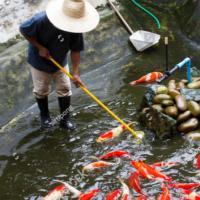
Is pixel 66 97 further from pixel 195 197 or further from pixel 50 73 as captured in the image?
pixel 195 197

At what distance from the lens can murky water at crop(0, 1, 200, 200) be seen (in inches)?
207

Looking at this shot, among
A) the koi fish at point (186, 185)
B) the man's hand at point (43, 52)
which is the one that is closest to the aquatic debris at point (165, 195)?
the koi fish at point (186, 185)

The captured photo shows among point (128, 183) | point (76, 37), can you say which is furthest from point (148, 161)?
point (76, 37)

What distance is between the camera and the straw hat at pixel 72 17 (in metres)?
5.16

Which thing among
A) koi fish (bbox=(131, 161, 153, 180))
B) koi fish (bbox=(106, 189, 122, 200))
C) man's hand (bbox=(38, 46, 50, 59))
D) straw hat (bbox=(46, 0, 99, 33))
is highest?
straw hat (bbox=(46, 0, 99, 33))

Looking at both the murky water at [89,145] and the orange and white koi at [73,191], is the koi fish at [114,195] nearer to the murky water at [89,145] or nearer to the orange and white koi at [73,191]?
the murky water at [89,145]

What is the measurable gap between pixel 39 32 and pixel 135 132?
1.94 m

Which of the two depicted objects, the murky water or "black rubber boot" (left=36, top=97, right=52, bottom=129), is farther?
"black rubber boot" (left=36, top=97, right=52, bottom=129)

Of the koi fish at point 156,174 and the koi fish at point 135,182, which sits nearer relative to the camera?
the koi fish at point 135,182

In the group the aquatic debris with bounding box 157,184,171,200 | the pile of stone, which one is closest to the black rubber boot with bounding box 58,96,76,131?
the pile of stone

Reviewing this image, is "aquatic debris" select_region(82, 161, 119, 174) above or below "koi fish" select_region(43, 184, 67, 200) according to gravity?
below

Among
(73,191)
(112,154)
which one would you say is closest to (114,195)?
(73,191)

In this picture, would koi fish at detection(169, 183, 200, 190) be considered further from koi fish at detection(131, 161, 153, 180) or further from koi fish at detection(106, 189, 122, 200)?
koi fish at detection(106, 189, 122, 200)

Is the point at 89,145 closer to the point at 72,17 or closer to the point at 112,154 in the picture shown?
the point at 112,154
